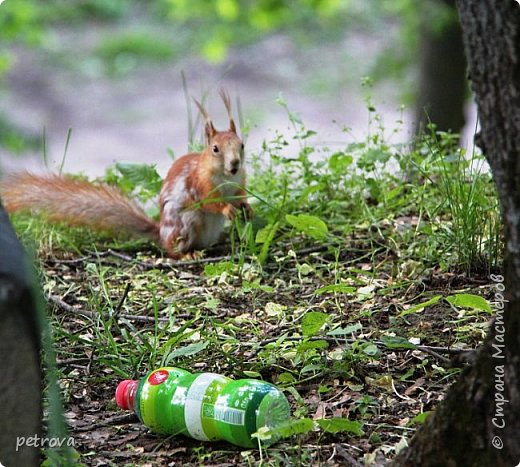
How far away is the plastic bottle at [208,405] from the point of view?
1.95 metres

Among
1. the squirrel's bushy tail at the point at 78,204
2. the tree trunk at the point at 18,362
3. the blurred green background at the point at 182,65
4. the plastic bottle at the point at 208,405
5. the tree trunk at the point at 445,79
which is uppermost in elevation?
the blurred green background at the point at 182,65

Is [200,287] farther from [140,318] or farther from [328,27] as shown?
[328,27]

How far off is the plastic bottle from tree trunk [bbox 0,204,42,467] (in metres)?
0.49

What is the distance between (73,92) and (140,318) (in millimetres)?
7109

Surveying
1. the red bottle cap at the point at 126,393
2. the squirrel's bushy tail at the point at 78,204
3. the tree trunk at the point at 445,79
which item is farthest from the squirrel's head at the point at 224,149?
the tree trunk at the point at 445,79

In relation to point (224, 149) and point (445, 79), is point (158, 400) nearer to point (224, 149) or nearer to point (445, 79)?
point (224, 149)

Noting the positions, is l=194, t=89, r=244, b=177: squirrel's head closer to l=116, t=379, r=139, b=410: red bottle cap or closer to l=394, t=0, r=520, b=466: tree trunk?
l=116, t=379, r=139, b=410: red bottle cap

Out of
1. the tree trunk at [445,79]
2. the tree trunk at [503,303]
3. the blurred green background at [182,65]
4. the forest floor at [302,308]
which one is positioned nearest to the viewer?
the tree trunk at [503,303]

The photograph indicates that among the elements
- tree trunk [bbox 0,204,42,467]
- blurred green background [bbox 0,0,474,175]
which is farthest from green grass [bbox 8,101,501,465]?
blurred green background [bbox 0,0,474,175]

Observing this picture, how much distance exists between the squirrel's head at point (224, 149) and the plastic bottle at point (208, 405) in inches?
62.8

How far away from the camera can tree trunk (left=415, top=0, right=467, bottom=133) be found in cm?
521

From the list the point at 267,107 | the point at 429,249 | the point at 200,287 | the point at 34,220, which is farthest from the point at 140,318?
the point at 267,107

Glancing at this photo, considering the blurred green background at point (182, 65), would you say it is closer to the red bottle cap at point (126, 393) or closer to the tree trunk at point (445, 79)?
the tree trunk at point (445, 79)

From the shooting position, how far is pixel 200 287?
304cm
